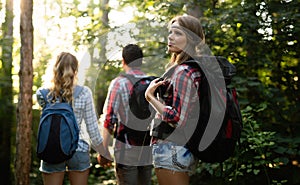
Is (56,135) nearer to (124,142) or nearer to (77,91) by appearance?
(77,91)

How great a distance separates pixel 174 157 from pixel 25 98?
284 centimetres

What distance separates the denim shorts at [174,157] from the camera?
2391 millimetres

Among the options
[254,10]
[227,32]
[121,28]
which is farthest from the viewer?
[121,28]

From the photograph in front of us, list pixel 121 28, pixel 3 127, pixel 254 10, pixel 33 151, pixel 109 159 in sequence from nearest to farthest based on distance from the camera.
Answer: pixel 109 159
pixel 254 10
pixel 121 28
pixel 3 127
pixel 33 151

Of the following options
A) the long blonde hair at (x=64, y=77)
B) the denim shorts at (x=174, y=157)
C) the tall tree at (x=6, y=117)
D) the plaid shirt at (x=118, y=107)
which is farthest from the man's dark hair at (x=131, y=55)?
the tall tree at (x=6, y=117)

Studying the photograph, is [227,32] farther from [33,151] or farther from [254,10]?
[33,151]

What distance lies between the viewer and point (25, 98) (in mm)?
4703

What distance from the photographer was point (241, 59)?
16.6ft

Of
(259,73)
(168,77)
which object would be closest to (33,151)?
(259,73)

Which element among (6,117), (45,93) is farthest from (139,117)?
(6,117)

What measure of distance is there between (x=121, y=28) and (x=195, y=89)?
3.84 metres

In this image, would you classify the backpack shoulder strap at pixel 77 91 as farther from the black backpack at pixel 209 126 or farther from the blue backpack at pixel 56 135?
the black backpack at pixel 209 126

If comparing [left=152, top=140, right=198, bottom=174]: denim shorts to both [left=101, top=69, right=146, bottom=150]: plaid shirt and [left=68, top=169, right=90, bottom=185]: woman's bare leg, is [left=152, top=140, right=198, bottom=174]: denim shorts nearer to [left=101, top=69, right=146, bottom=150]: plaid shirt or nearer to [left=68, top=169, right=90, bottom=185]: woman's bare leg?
[left=68, top=169, right=90, bottom=185]: woman's bare leg

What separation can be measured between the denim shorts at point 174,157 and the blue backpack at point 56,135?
1.06m
